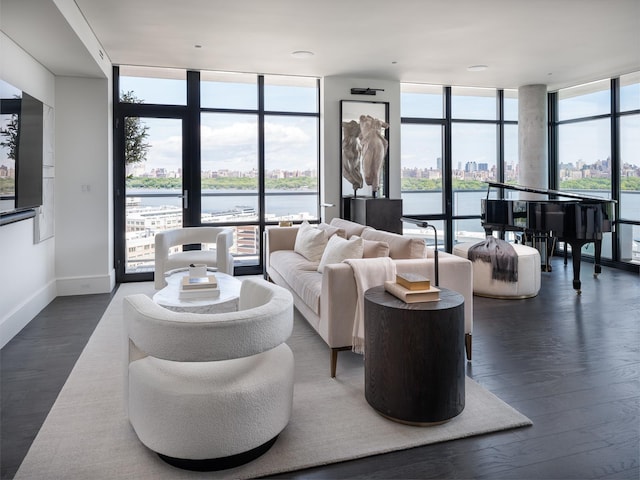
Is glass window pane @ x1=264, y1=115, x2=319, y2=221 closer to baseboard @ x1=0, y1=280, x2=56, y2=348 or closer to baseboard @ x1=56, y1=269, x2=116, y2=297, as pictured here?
Answer: baseboard @ x1=56, y1=269, x2=116, y2=297

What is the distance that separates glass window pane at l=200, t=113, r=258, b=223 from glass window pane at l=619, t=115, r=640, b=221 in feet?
17.9

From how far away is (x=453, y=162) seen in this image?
26.2ft

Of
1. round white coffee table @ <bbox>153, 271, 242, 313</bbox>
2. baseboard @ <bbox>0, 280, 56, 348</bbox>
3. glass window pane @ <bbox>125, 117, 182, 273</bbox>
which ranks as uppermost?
glass window pane @ <bbox>125, 117, 182, 273</bbox>

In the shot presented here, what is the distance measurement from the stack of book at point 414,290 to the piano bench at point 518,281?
9.89ft

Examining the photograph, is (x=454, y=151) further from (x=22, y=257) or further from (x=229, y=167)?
(x=22, y=257)

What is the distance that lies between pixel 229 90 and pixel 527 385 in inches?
218

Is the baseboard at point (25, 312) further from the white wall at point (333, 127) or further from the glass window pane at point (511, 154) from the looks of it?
the glass window pane at point (511, 154)

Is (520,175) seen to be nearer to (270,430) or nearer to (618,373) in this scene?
(618,373)

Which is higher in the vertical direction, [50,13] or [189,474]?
[50,13]

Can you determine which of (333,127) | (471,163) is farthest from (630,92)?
(333,127)

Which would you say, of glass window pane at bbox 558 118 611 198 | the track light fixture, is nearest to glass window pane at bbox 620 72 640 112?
glass window pane at bbox 558 118 611 198

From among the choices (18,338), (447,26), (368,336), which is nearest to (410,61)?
(447,26)

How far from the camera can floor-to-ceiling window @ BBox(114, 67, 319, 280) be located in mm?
6484

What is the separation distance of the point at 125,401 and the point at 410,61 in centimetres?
541
